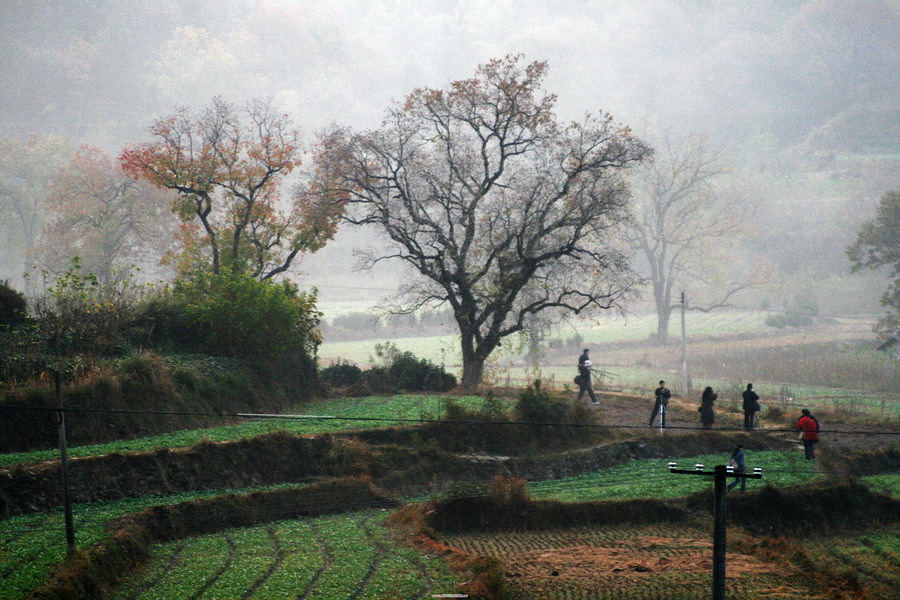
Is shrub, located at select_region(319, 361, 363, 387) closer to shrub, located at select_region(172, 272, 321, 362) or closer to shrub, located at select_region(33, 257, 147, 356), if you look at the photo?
shrub, located at select_region(172, 272, 321, 362)

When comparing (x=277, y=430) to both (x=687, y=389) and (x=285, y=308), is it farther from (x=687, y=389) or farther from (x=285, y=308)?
(x=687, y=389)

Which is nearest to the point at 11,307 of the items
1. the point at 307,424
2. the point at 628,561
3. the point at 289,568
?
the point at 307,424

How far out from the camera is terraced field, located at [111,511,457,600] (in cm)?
1245

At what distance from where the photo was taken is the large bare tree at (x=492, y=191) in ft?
107

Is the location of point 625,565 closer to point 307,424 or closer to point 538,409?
point 538,409

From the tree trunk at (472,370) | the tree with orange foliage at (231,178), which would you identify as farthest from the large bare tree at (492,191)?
the tree with orange foliage at (231,178)

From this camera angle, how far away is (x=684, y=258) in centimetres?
7200

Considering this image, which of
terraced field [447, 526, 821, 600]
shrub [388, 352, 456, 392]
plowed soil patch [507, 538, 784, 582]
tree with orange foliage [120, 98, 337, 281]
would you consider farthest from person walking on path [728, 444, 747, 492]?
tree with orange foliage [120, 98, 337, 281]

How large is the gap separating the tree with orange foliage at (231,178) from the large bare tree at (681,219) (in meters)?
39.0

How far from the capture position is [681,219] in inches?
2837

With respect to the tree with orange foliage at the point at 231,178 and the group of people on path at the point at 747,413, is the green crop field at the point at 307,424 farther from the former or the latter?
the tree with orange foliage at the point at 231,178

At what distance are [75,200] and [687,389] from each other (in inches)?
1854

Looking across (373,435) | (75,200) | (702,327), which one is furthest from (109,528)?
(702,327)

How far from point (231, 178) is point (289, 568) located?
24453mm
